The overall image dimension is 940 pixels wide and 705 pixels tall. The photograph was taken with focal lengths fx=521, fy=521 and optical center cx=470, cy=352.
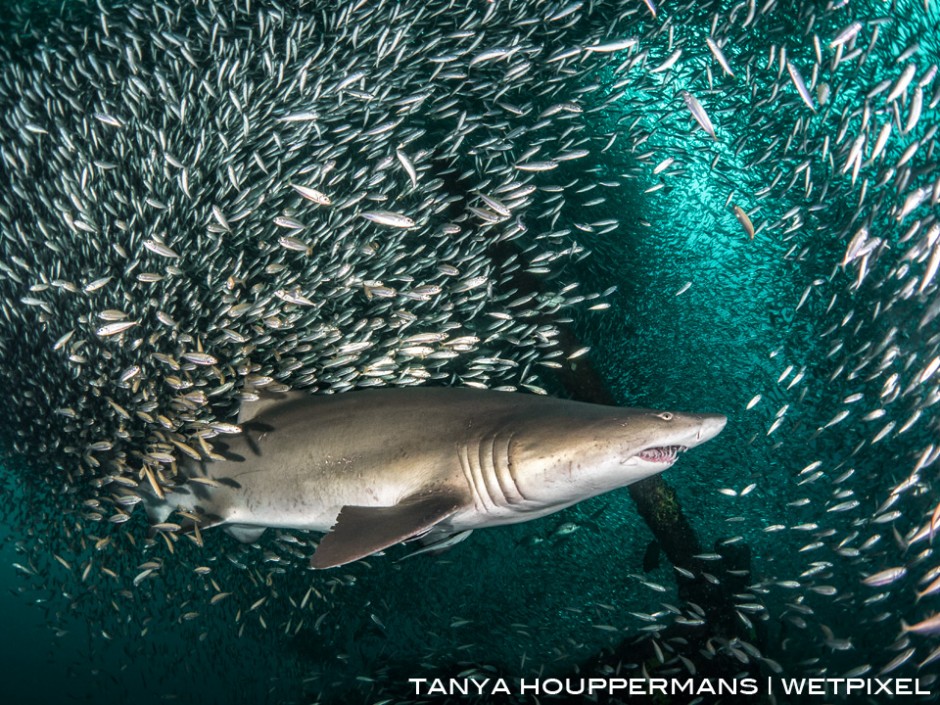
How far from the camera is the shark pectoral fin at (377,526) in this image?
2.79 meters

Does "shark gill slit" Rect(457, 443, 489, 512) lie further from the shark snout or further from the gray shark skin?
the shark snout

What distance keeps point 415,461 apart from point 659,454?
61.2 inches

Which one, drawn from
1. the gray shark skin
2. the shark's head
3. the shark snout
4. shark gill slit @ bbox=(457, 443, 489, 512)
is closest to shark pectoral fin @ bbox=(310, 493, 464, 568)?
the gray shark skin

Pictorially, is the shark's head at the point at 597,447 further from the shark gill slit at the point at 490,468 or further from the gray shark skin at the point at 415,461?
the shark gill slit at the point at 490,468

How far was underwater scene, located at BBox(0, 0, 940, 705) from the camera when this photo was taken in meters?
3.90

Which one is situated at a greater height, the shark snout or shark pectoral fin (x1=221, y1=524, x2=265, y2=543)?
the shark snout

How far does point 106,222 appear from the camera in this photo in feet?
17.4

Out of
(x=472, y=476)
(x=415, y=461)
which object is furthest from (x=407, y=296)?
(x=472, y=476)

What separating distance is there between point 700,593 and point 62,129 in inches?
344

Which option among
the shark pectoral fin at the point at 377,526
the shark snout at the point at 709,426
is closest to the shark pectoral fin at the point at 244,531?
the shark pectoral fin at the point at 377,526

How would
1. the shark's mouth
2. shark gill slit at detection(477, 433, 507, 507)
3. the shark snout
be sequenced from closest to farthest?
the shark snout
the shark's mouth
shark gill slit at detection(477, 433, 507, 507)

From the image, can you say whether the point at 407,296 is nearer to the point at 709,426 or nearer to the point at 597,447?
the point at 597,447

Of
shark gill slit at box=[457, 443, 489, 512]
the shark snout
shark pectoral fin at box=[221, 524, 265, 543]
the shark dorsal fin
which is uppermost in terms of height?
the shark dorsal fin

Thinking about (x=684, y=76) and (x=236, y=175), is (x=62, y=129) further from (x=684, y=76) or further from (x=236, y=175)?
(x=684, y=76)
